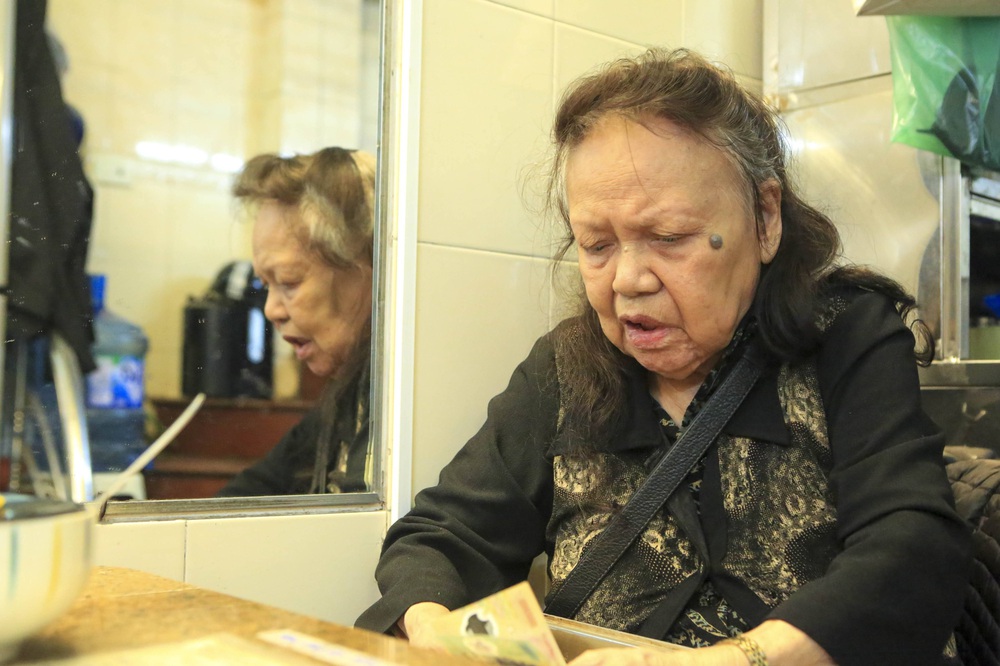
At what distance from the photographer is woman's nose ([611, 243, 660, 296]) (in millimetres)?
1271

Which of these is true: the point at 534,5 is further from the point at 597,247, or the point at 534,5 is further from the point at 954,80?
the point at 954,80

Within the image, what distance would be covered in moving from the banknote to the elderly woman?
425 mm

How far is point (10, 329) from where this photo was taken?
127 centimetres

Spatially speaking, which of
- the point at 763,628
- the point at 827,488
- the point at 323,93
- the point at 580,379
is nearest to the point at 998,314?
the point at 827,488

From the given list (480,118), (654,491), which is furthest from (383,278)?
(654,491)

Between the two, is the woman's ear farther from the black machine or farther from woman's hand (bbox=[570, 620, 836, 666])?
the black machine

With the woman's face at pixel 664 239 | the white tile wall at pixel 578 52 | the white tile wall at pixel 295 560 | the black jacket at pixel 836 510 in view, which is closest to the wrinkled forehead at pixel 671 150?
the woman's face at pixel 664 239

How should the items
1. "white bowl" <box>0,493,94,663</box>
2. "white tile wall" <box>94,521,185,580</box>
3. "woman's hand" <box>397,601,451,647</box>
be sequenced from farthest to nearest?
"white tile wall" <box>94,521,185,580</box>, "woman's hand" <box>397,601,451,647</box>, "white bowl" <box>0,493,94,663</box>

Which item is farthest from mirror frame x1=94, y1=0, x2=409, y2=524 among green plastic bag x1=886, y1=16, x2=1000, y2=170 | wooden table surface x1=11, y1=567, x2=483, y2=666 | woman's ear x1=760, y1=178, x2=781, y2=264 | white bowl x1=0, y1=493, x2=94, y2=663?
green plastic bag x1=886, y1=16, x2=1000, y2=170

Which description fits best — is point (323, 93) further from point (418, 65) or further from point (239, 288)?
point (239, 288)

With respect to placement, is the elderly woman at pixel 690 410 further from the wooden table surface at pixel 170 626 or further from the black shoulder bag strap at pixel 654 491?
the wooden table surface at pixel 170 626

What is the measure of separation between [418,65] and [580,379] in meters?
0.59

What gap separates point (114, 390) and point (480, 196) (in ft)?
2.26

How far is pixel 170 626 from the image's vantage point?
0.63 metres
